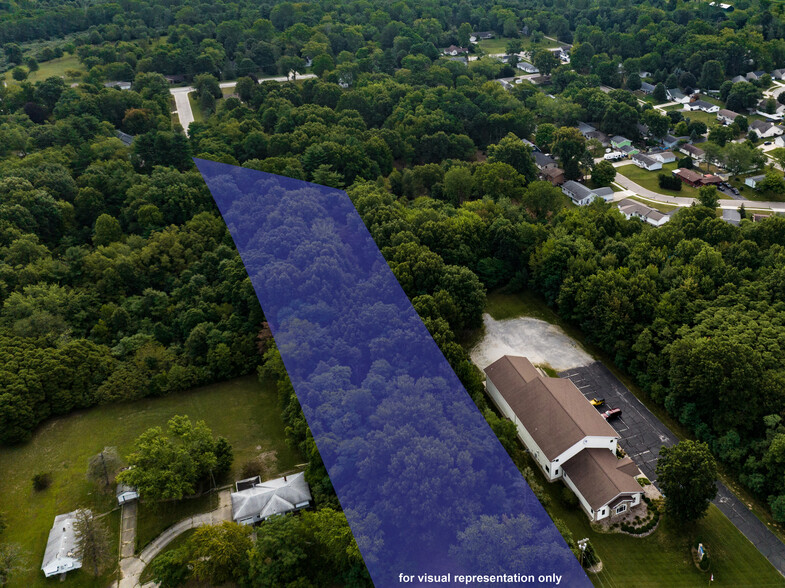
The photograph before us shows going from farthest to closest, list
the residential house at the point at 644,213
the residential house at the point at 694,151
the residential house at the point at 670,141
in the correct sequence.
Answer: the residential house at the point at 670,141 → the residential house at the point at 694,151 → the residential house at the point at 644,213

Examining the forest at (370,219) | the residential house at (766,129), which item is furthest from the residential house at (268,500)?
the residential house at (766,129)

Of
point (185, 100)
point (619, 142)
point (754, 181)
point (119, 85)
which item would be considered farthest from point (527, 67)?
point (119, 85)

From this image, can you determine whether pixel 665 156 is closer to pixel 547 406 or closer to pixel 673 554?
pixel 547 406

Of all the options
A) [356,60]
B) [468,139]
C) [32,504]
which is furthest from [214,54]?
[32,504]

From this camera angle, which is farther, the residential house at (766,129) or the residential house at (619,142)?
the residential house at (766,129)

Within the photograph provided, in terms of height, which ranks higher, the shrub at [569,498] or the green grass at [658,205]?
the shrub at [569,498]

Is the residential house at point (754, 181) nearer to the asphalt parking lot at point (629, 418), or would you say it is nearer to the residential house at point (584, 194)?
the residential house at point (584, 194)

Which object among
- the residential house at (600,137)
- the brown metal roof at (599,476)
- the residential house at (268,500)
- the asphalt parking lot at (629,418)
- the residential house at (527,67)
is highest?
the brown metal roof at (599,476)

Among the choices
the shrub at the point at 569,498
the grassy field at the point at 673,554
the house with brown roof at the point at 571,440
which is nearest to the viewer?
the grassy field at the point at 673,554
